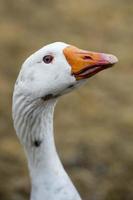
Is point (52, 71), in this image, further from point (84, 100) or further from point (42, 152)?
point (84, 100)

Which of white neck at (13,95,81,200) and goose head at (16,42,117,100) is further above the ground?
goose head at (16,42,117,100)

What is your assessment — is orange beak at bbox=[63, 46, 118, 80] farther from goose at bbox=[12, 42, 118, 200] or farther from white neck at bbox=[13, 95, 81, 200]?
white neck at bbox=[13, 95, 81, 200]

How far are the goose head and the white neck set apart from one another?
8 centimetres

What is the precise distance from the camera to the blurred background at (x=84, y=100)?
429 centimetres

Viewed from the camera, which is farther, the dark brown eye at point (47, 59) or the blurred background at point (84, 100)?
the blurred background at point (84, 100)

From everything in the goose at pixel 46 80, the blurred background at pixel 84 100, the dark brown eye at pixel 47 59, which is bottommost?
the blurred background at pixel 84 100

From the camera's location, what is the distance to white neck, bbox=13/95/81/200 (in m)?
2.92

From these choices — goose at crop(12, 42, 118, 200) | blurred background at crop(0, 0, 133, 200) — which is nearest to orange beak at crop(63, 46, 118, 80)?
goose at crop(12, 42, 118, 200)

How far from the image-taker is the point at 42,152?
3.01 m

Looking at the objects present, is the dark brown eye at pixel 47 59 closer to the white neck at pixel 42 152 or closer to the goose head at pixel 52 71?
the goose head at pixel 52 71

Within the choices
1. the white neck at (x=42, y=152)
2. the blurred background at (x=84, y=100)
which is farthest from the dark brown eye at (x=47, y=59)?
the blurred background at (x=84, y=100)

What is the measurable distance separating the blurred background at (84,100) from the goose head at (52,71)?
4.64 feet

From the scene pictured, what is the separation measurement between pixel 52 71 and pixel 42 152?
330mm

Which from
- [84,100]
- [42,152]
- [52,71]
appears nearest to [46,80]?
[52,71]
